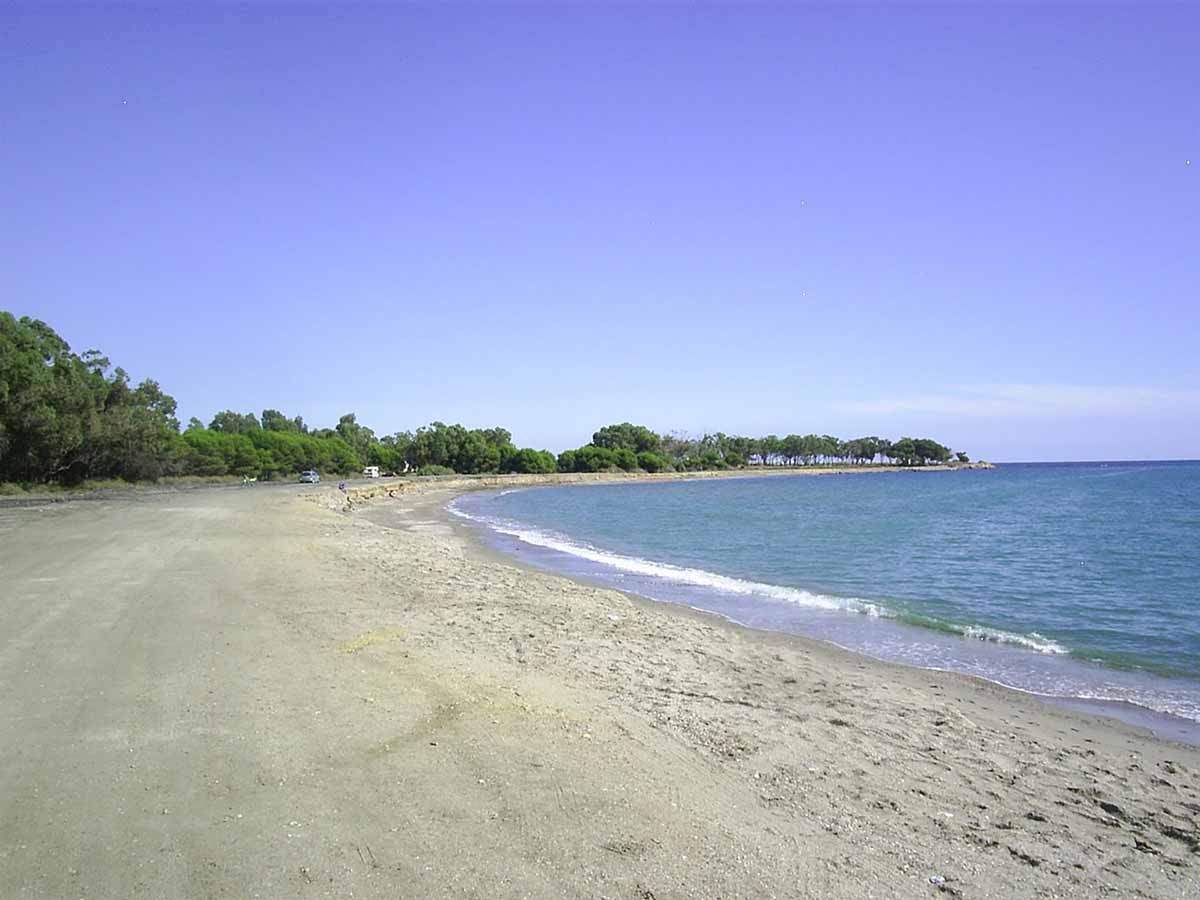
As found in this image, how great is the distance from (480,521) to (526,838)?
135 ft

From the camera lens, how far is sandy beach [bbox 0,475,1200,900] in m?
4.79

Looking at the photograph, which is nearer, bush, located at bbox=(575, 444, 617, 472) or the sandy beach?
the sandy beach

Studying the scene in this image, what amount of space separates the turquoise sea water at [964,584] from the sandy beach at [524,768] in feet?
6.63

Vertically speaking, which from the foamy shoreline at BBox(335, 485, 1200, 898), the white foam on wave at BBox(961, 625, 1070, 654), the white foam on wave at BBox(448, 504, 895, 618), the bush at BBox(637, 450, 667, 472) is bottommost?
the white foam on wave at BBox(448, 504, 895, 618)

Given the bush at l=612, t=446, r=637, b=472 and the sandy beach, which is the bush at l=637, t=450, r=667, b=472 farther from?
the sandy beach

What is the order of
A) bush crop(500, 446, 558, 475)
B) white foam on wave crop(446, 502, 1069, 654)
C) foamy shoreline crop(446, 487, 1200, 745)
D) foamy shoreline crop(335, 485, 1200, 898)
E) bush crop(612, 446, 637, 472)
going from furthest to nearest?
bush crop(612, 446, 637, 472), bush crop(500, 446, 558, 475), white foam on wave crop(446, 502, 1069, 654), foamy shoreline crop(446, 487, 1200, 745), foamy shoreline crop(335, 485, 1200, 898)

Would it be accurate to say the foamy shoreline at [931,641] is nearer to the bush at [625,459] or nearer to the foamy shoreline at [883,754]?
the foamy shoreline at [883,754]

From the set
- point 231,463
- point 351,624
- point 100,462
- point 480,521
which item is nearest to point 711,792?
point 351,624

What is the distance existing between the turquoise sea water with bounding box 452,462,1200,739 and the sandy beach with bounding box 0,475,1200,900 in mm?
2020

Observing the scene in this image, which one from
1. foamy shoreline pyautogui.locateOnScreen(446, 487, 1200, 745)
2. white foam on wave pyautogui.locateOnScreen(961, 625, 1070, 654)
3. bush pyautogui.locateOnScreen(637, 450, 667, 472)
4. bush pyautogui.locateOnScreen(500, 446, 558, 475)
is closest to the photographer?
foamy shoreline pyautogui.locateOnScreen(446, 487, 1200, 745)

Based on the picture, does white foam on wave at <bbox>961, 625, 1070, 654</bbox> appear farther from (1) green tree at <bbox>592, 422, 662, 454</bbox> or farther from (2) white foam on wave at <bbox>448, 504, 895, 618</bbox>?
(1) green tree at <bbox>592, 422, 662, 454</bbox>

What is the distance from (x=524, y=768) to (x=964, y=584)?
60.7 feet

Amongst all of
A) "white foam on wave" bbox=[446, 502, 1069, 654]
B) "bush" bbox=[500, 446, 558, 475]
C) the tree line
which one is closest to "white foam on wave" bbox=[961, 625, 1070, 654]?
"white foam on wave" bbox=[446, 502, 1069, 654]

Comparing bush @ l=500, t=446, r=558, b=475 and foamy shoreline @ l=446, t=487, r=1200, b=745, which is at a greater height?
bush @ l=500, t=446, r=558, b=475
